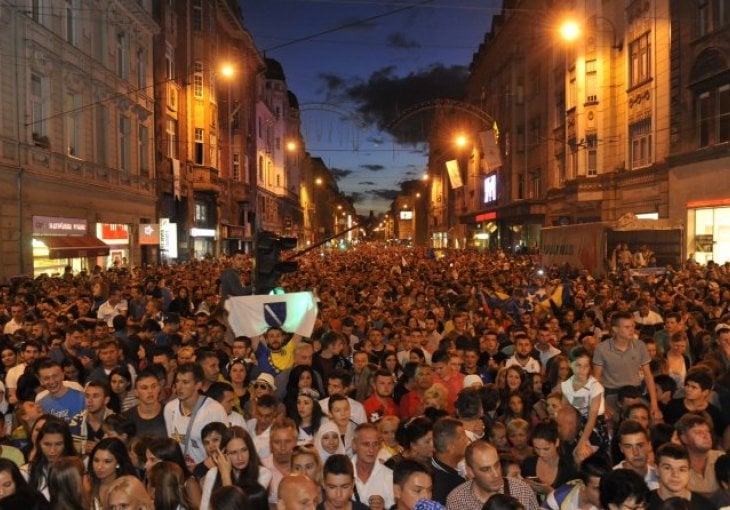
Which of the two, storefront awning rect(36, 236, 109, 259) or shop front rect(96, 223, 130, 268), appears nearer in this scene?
storefront awning rect(36, 236, 109, 259)

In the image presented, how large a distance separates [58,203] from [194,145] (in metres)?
18.4

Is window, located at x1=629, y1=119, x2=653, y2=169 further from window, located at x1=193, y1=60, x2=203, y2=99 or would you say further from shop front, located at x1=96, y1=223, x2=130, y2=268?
window, located at x1=193, y1=60, x2=203, y2=99

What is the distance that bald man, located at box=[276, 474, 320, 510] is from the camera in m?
4.12

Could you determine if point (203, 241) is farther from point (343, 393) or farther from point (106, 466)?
point (106, 466)

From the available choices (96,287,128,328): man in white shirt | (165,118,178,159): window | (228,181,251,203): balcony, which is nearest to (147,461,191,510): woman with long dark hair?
(96,287,128,328): man in white shirt

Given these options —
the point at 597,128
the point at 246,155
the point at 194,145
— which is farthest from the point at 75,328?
the point at 246,155

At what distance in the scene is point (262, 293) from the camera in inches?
460

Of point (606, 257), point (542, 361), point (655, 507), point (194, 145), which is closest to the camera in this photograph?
point (655, 507)

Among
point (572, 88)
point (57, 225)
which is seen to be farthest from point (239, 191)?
point (57, 225)

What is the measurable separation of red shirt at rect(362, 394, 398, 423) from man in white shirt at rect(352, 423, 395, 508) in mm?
1735

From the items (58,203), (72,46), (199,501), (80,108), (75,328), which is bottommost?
(199,501)

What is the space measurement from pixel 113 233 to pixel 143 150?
5.94 meters

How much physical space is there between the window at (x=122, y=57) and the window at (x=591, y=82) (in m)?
21.5

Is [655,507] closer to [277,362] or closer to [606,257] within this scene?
[277,362]
